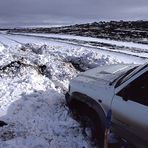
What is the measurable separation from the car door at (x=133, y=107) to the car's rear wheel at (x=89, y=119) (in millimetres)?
673

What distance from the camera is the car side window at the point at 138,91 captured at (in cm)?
468

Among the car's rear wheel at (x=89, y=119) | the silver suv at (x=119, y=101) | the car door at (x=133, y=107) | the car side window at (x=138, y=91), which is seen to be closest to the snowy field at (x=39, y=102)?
the car's rear wheel at (x=89, y=119)

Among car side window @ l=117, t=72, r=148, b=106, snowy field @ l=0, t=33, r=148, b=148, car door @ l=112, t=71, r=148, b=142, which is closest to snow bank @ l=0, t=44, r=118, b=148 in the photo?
snowy field @ l=0, t=33, r=148, b=148

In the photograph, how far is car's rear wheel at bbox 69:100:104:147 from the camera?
5.72 m

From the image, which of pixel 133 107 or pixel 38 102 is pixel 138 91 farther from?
pixel 38 102

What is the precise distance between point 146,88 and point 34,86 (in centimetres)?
482

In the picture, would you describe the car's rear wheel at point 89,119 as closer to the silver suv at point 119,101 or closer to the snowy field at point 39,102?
the silver suv at point 119,101

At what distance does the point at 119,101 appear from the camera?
Answer: 4949 millimetres

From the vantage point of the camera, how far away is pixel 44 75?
34.6 ft

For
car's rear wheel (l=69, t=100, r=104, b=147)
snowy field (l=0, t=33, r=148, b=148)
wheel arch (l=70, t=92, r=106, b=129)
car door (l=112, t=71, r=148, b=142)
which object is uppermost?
car door (l=112, t=71, r=148, b=142)

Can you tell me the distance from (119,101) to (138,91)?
33 cm

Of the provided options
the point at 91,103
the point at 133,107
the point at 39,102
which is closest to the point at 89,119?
the point at 91,103

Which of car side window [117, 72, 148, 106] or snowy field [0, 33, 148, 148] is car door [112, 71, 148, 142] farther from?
snowy field [0, 33, 148, 148]

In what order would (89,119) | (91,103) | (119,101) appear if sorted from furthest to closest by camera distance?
(89,119), (91,103), (119,101)
